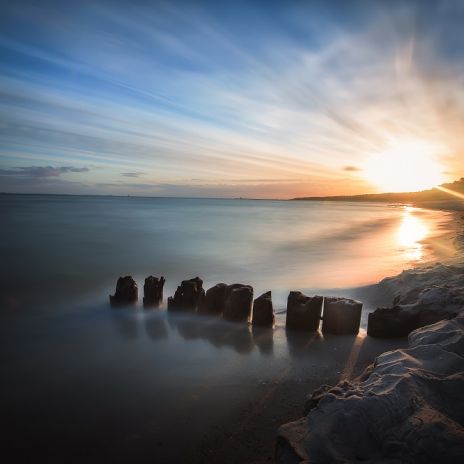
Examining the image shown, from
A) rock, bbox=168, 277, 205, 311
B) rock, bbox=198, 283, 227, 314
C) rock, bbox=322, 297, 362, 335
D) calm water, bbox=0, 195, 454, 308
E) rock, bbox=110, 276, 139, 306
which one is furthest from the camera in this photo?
calm water, bbox=0, 195, 454, 308

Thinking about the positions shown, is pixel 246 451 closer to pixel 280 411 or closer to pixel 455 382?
pixel 280 411

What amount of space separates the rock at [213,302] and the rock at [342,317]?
2.35 meters

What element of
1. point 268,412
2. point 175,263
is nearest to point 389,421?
point 268,412

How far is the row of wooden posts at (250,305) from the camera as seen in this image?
6.58 m

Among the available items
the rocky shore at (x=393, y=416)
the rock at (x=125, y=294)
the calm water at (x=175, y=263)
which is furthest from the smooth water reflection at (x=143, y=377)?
the calm water at (x=175, y=263)

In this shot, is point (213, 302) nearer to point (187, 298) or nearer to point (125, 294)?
point (187, 298)

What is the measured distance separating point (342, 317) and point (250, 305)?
6.28ft

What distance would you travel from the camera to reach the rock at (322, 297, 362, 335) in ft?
21.4

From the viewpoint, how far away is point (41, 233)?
83.6 feet

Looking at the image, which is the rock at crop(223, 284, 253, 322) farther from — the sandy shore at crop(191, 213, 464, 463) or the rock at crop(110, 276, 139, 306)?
the rock at crop(110, 276, 139, 306)

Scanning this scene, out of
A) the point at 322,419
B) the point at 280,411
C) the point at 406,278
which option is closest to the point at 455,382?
the point at 322,419

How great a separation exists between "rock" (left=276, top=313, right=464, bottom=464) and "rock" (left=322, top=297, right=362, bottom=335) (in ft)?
9.00

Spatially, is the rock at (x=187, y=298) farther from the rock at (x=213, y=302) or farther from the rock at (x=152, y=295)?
the rock at (x=152, y=295)

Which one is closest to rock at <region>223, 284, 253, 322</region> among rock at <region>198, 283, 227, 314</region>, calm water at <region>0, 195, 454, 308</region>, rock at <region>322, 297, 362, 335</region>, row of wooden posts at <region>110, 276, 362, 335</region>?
row of wooden posts at <region>110, 276, 362, 335</region>
